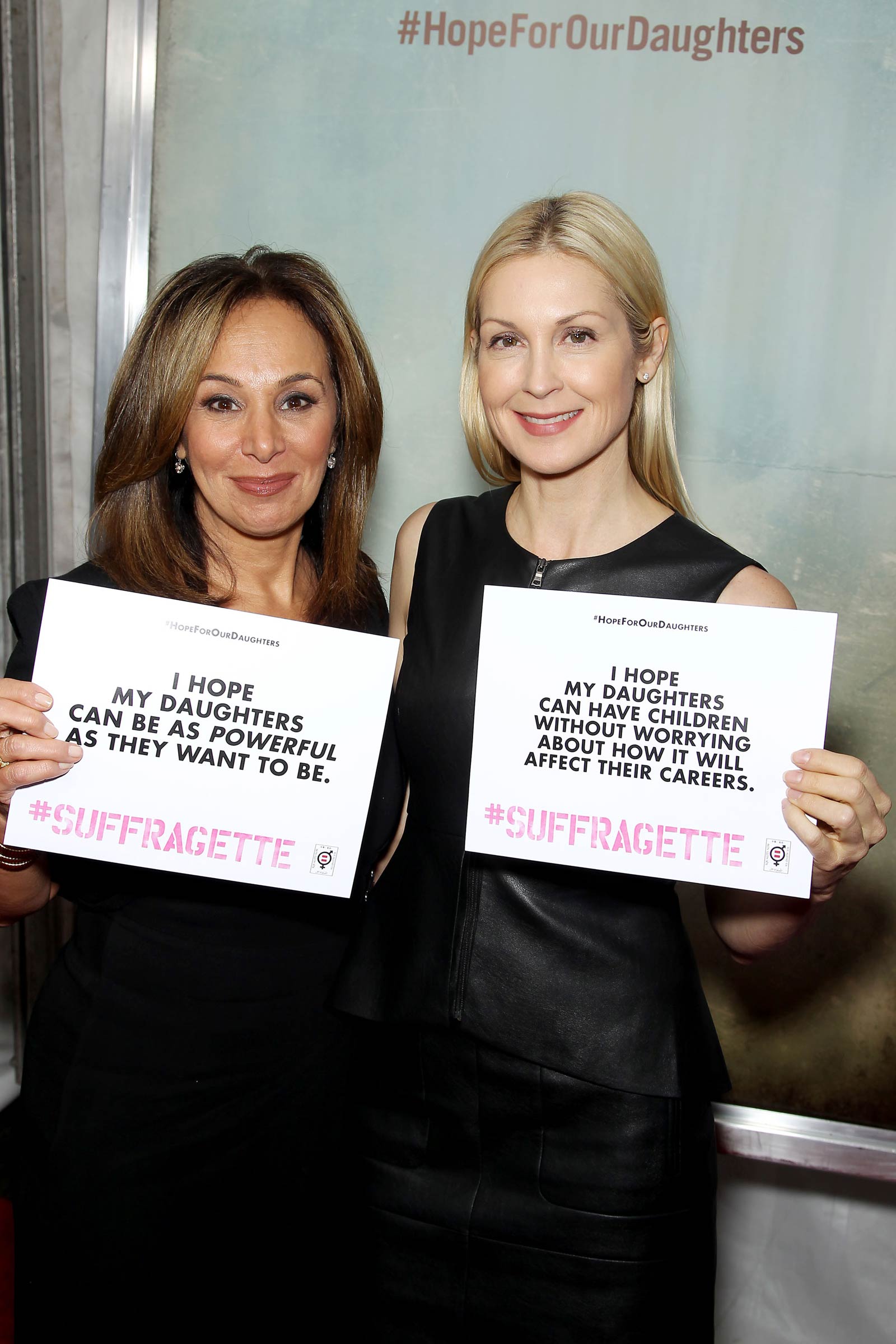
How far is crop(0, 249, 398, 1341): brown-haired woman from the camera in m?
1.58

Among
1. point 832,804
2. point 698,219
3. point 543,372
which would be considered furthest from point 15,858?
point 698,219

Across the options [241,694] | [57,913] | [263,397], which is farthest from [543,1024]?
[57,913]

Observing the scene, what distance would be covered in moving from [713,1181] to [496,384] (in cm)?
125

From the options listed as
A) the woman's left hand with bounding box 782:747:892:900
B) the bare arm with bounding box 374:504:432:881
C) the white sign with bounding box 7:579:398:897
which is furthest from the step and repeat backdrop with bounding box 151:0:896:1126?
the white sign with bounding box 7:579:398:897

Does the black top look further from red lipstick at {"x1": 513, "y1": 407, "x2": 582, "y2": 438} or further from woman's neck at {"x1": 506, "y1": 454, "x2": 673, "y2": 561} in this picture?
red lipstick at {"x1": 513, "y1": 407, "x2": 582, "y2": 438}

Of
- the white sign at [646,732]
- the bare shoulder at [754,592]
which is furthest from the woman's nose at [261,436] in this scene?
the bare shoulder at [754,592]

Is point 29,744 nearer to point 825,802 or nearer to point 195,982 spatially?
point 195,982

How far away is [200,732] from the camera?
1.45 meters

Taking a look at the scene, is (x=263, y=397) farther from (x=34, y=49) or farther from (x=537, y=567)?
(x=34, y=49)

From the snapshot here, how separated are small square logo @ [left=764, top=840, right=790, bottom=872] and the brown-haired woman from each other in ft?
2.10

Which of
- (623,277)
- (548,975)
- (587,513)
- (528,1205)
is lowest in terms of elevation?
(528,1205)

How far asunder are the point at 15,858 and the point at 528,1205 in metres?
0.91

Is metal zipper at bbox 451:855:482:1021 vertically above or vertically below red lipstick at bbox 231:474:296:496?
below

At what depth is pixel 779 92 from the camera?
8.29 ft
